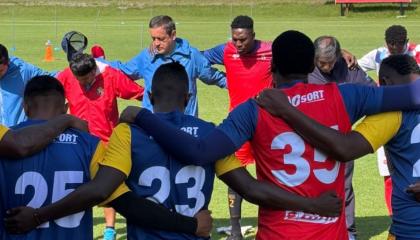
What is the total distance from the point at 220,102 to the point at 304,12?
37.3 meters

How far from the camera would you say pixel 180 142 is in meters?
4.26

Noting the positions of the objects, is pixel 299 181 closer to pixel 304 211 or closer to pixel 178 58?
pixel 304 211

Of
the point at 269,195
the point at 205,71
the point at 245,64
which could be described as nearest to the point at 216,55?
the point at 245,64

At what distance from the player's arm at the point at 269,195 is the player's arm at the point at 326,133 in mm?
277

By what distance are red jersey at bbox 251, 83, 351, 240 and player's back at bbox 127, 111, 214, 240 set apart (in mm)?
359

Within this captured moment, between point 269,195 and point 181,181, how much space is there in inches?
20.1

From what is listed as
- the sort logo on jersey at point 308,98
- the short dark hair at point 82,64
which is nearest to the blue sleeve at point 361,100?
the sort logo on jersey at point 308,98

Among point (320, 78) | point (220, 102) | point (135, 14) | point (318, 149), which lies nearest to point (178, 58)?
point (320, 78)

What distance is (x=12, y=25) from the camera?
141ft

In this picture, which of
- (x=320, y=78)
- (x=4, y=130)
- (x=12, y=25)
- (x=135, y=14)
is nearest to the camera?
(x=4, y=130)

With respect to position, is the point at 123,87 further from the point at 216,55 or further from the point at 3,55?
the point at 216,55

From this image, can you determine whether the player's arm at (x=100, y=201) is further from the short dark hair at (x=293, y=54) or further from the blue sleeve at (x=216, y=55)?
the blue sleeve at (x=216, y=55)

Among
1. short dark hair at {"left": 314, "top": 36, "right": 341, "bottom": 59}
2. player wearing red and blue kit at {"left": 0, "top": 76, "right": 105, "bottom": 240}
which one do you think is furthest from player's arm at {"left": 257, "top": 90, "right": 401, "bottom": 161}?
short dark hair at {"left": 314, "top": 36, "right": 341, "bottom": 59}

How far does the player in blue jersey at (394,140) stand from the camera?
4398 mm
